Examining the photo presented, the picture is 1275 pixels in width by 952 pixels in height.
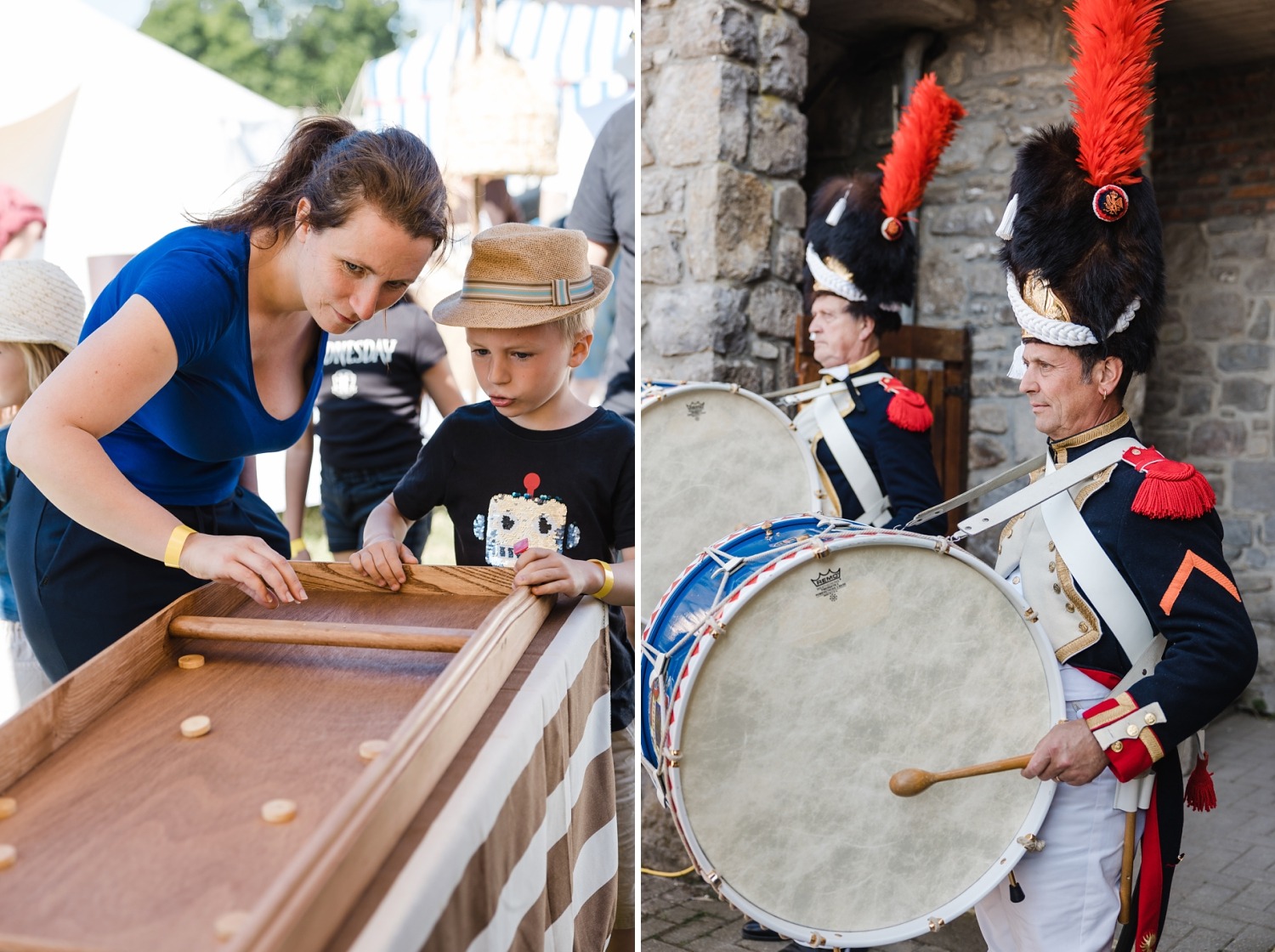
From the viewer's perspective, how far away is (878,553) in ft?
5.85

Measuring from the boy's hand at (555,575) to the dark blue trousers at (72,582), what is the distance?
439 millimetres

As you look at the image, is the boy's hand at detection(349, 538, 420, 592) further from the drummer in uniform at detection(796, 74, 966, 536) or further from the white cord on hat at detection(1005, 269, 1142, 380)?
the drummer in uniform at detection(796, 74, 966, 536)

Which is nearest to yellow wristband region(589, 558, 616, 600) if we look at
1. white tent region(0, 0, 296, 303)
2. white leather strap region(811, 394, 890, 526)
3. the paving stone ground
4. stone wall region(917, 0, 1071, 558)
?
white tent region(0, 0, 296, 303)

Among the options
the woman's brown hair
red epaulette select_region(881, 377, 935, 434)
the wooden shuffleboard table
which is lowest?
the wooden shuffleboard table

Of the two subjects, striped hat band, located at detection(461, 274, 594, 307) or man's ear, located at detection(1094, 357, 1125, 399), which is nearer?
striped hat band, located at detection(461, 274, 594, 307)

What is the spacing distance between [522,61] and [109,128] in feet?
2.04

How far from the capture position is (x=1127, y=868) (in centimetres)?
181

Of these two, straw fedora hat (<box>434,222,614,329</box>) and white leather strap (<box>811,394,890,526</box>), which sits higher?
straw fedora hat (<box>434,222,614,329</box>)

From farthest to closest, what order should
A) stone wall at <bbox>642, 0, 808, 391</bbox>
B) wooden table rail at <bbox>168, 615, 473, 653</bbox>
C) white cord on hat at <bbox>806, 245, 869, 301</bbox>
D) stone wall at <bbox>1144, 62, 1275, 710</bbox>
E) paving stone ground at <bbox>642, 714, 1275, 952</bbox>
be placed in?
stone wall at <bbox>1144, 62, 1275, 710</bbox> → stone wall at <bbox>642, 0, 808, 391</bbox> → paving stone ground at <bbox>642, 714, 1275, 952</bbox> → white cord on hat at <bbox>806, 245, 869, 301</bbox> → wooden table rail at <bbox>168, 615, 473, 653</bbox>

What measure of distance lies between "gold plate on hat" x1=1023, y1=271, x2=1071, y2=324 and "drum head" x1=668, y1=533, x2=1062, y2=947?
0.42 meters

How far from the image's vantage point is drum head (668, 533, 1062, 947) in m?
1.75

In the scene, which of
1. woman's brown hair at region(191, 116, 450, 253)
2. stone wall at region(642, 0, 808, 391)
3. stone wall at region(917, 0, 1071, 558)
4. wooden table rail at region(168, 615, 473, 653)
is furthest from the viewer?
stone wall at region(917, 0, 1071, 558)

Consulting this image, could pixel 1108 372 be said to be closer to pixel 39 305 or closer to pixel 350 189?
pixel 350 189

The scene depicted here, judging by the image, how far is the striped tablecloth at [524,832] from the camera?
0.80 meters
